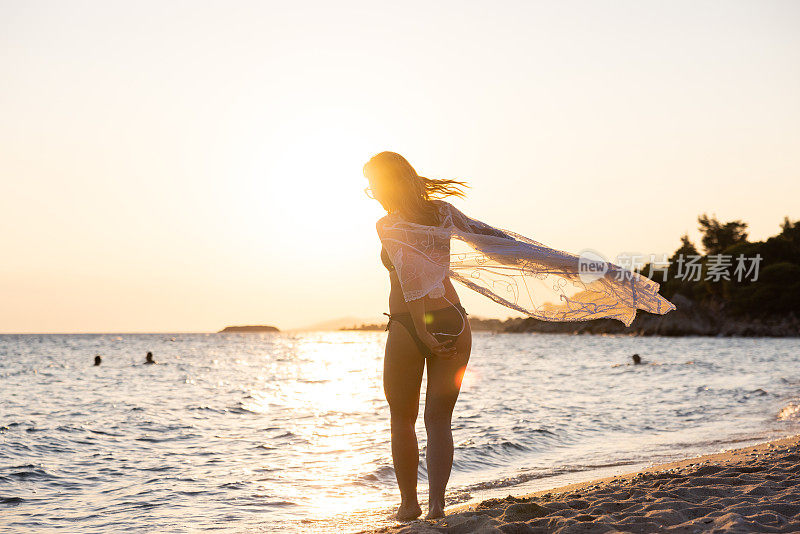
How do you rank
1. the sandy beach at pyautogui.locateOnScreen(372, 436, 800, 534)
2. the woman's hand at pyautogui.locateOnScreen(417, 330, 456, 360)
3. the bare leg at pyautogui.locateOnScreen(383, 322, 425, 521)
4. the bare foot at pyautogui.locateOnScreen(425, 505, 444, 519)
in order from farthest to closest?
the bare foot at pyautogui.locateOnScreen(425, 505, 444, 519) < the bare leg at pyautogui.locateOnScreen(383, 322, 425, 521) < the woman's hand at pyautogui.locateOnScreen(417, 330, 456, 360) < the sandy beach at pyautogui.locateOnScreen(372, 436, 800, 534)

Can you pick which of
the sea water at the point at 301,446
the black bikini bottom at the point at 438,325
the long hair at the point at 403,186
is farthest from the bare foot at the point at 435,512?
the long hair at the point at 403,186

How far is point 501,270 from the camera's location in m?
4.43

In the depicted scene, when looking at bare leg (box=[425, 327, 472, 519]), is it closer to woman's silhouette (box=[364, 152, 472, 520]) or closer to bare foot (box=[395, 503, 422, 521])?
woman's silhouette (box=[364, 152, 472, 520])

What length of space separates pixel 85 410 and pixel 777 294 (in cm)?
8922

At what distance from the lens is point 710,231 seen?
10181 centimetres

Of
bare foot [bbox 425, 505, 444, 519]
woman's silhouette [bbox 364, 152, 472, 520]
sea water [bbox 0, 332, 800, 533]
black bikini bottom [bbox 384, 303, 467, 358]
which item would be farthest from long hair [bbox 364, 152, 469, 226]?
sea water [bbox 0, 332, 800, 533]

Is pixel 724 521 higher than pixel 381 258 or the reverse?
the reverse

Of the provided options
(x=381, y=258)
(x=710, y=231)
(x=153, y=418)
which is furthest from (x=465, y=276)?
(x=710, y=231)

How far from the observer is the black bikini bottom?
3.91m

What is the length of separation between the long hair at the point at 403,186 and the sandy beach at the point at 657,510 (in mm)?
1865

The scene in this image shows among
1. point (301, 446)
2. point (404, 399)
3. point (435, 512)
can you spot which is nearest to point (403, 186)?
point (404, 399)

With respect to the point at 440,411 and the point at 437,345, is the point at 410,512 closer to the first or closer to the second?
the point at 440,411

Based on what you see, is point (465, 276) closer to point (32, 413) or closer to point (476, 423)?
point (476, 423)

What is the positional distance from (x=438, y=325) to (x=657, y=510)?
1728 mm
